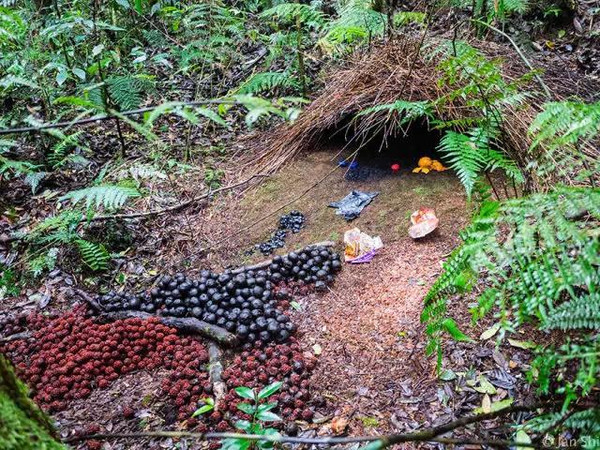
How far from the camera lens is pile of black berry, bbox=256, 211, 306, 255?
12.1 feet

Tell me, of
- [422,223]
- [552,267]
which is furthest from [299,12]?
[552,267]

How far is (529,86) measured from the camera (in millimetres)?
3707

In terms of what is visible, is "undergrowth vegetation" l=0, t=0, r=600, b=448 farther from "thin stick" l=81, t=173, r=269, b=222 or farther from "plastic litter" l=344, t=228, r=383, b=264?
"plastic litter" l=344, t=228, r=383, b=264

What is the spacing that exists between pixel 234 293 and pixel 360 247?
965mm

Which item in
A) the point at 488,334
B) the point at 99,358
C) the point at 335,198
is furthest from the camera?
the point at 335,198

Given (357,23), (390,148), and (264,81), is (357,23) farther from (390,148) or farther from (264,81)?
(390,148)

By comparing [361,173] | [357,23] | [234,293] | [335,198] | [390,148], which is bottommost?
[234,293]

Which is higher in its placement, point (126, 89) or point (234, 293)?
point (126, 89)

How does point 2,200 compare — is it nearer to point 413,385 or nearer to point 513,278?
point 413,385

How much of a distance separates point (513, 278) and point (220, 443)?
160 centimetres

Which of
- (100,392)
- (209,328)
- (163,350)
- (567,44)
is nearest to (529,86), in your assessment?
(567,44)

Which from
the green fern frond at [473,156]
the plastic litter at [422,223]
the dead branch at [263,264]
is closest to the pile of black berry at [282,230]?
the dead branch at [263,264]

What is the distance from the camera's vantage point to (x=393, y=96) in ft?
12.5

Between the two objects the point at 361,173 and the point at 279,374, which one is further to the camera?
the point at 361,173
